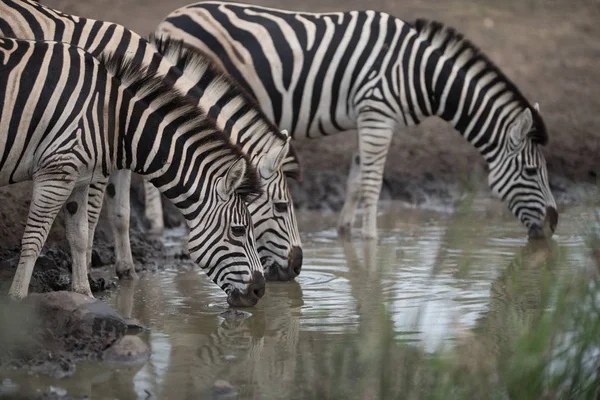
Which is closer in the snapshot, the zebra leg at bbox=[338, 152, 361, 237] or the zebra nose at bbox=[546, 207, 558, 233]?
the zebra nose at bbox=[546, 207, 558, 233]

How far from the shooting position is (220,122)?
812 cm

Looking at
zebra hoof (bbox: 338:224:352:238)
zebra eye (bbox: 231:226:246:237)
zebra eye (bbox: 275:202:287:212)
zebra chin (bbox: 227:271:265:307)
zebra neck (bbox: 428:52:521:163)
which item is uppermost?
zebra neck (bbox: 428:52:521:163)

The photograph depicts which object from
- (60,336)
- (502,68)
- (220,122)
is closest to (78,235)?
(220,122)

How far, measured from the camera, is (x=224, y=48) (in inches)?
416

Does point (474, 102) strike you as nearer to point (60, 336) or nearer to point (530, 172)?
point (530, 172)

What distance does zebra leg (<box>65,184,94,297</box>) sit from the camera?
297 inches

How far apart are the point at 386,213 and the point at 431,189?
90 cm

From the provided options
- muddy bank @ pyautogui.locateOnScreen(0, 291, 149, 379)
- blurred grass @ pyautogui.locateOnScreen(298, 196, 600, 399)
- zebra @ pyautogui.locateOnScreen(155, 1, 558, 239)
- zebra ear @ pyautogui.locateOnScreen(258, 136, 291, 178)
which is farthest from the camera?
zebra @ pyautogui.locateOnScreen(155, 1, 558, 239)

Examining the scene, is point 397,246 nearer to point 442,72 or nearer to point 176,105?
point 442,72

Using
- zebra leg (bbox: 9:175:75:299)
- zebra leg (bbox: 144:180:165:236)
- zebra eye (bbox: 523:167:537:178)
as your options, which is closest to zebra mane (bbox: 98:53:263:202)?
zebra leg (bbox: 9:175:75:299)

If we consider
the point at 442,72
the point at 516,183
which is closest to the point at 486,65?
the point at 442,72

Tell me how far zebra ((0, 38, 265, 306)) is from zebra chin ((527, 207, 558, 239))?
14.6 ft

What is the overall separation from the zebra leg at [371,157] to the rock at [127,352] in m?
Result: 5.08

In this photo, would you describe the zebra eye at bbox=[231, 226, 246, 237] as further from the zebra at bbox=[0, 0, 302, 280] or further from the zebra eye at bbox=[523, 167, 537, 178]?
the zebra eye at bbox=[523, 167, 537, 178]
